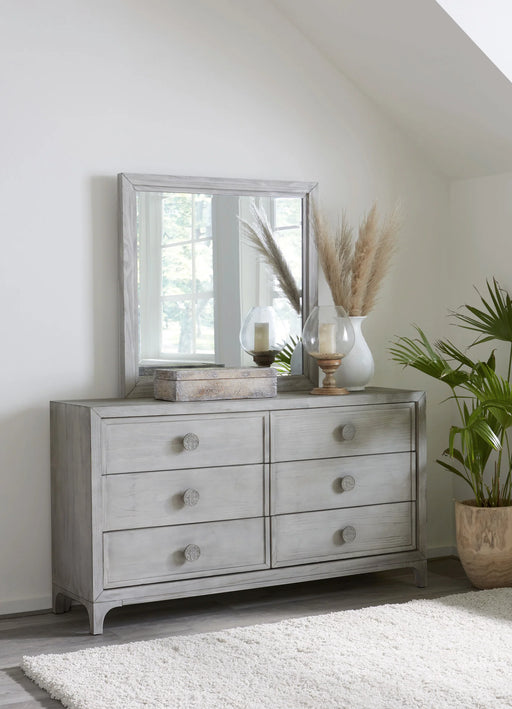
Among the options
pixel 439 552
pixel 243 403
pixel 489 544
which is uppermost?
pixel 243 403

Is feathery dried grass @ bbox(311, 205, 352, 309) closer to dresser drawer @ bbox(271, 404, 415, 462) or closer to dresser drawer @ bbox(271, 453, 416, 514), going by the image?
dresser drawer @ bbox(271, 404, 415, 462)

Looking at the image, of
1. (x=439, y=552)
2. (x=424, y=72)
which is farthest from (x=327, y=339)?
(x=439, y=552)

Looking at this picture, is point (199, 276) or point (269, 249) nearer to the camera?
point (199, 276)

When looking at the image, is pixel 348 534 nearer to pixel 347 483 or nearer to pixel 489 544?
pixel 347 483

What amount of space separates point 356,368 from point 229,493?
759 mm

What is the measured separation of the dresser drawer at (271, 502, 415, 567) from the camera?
133 inches

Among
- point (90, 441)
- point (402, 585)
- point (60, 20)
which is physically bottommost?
point (402, 585)

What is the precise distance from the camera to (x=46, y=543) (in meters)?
3.39

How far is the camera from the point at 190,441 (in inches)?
126

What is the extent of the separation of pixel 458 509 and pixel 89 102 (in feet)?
6.57

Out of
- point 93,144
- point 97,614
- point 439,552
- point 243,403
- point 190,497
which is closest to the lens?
point 97,614

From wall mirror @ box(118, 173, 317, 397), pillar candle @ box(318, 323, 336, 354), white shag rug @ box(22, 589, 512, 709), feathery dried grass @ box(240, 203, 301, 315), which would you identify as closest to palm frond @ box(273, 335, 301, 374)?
wall mirror @ box(118, 173, 317, 397)

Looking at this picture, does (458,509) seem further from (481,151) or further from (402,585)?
(481,151)

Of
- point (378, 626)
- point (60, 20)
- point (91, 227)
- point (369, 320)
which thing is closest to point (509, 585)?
point (378, 626)
